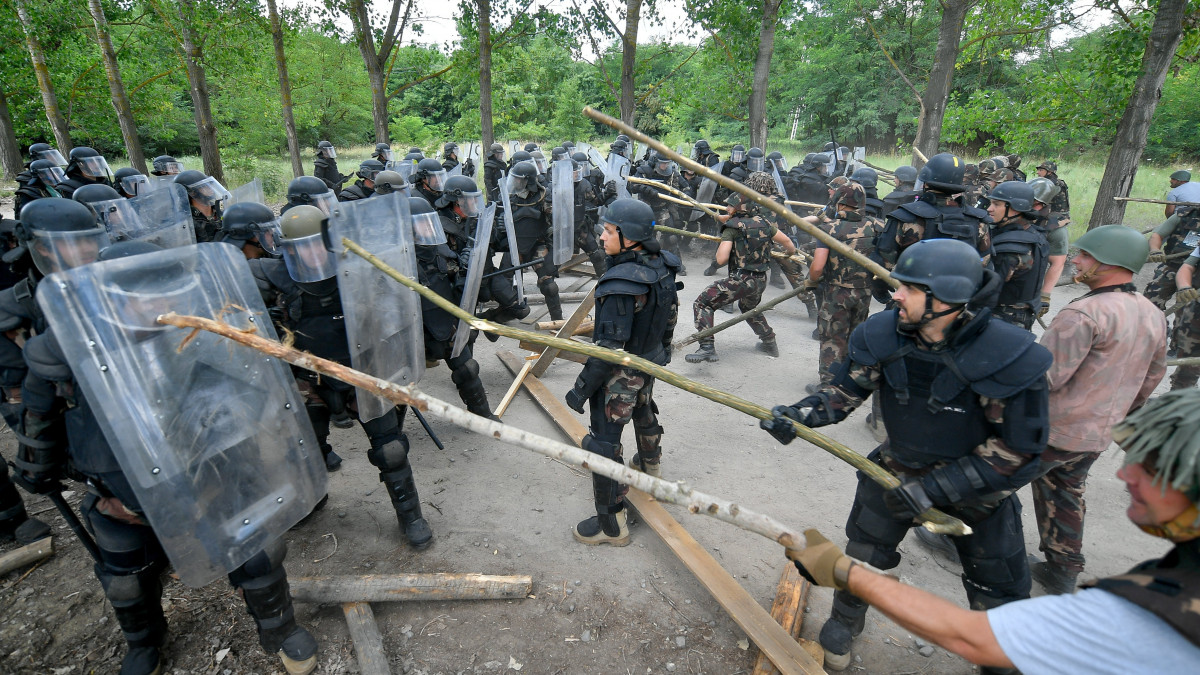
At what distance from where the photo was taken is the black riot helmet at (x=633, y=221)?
3645 mm

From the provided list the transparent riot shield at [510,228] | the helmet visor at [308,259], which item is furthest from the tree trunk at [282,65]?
the helmet visor at [308,259]

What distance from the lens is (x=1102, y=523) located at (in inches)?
165

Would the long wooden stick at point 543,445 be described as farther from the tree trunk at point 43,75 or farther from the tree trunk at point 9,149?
the tree trunk at point 9,149

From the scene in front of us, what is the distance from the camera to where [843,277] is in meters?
5.69

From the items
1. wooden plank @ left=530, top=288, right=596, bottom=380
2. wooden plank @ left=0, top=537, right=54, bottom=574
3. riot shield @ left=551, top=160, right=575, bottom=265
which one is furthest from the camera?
riot shield @ left=551, top=160, right=575, bottom=265

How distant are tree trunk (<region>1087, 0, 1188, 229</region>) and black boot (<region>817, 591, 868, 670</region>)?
9.53 meters

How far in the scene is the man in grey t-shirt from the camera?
1234mm

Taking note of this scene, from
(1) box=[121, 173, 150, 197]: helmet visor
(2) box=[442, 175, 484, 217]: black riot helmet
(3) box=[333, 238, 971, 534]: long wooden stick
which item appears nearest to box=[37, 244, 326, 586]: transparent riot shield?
(3) box=[333, 238, 971, 534]: long wooden stick

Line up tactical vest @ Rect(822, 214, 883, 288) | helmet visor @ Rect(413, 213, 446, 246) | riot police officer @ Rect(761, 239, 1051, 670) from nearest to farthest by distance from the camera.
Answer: riot police officer @ Rect(761, 239, 1051, 670)
helmet visor @ Rect(413, 213, 446, 246)
tactical vest @ Rect(822, 214, 883, 288)

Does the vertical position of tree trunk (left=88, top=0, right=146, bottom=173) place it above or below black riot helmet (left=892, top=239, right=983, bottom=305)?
above

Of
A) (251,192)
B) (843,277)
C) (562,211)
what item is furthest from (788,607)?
(251,192)

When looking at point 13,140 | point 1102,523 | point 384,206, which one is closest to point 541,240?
point 384,206

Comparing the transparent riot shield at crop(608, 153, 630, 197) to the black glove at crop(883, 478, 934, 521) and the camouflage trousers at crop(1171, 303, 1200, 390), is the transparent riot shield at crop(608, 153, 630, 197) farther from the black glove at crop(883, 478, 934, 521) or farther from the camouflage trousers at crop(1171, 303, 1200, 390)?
the black glove at crop(883, 478, 934, 521)

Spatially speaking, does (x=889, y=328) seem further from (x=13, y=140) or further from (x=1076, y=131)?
(x=13, y=140)
